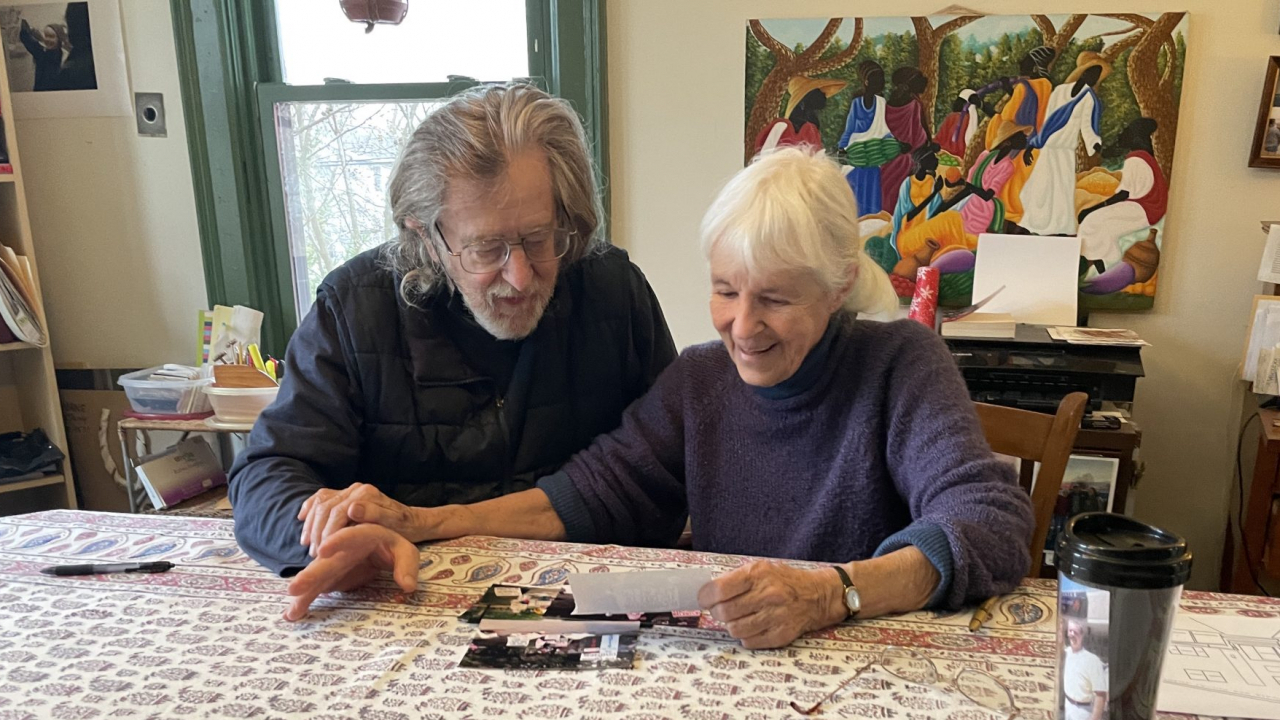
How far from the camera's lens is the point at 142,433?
9.53 feet

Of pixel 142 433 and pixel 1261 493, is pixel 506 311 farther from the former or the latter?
pixel 142 433

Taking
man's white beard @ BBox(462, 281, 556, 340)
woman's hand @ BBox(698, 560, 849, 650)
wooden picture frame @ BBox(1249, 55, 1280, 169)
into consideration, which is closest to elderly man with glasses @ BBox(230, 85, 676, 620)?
man's white beard @ BBox(462, 281, 556, 340)

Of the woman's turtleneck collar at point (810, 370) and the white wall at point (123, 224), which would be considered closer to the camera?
the woman's turtleneck collar at point (810, 370)

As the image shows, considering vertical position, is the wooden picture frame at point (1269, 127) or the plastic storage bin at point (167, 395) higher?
the wooden picture frame at point (1269, 127)

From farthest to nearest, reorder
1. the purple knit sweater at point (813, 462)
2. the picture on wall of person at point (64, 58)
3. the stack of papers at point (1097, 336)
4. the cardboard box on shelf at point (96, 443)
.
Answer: the cardboard box on shelf at point (96, 443) → the picture on wall of person at point (64, 58) → the stack of papers at point (1097, 336) → the purple knit sweater at point (813, 462)

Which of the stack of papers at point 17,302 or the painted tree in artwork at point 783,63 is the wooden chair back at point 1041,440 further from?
the stack of papers at point 17,302

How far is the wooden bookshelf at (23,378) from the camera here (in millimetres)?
2598

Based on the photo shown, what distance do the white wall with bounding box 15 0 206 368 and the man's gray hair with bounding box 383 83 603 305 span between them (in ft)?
6.06

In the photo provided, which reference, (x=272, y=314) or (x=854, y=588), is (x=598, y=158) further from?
(x=854, y=588)

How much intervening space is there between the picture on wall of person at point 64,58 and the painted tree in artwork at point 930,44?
2535 millimetres

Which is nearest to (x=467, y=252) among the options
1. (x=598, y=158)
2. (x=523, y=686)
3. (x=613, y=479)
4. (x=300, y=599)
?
(x=613, y=479)

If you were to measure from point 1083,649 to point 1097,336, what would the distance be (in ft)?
5.95

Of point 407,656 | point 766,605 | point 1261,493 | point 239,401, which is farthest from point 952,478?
point 239,401

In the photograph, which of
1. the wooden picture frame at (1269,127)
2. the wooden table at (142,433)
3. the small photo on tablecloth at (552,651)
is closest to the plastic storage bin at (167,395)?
the wooden table at (142,433)
